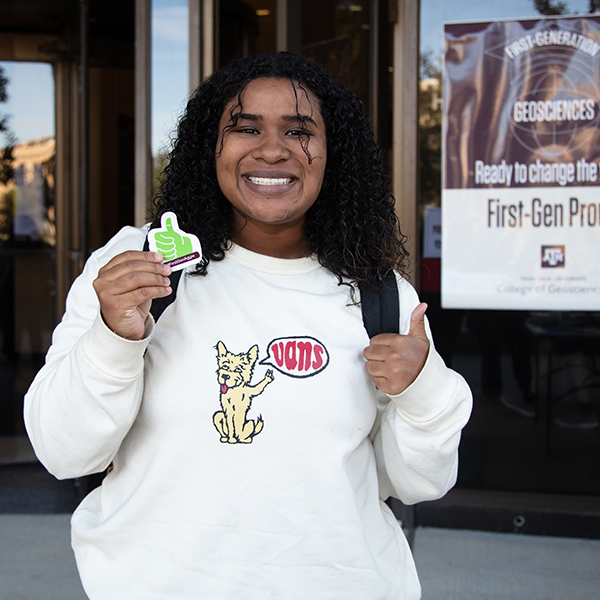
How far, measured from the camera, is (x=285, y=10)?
12.8 feet

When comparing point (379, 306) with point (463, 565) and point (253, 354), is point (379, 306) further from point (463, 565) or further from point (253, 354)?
point (463, 565)

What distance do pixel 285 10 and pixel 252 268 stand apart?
9.03ft

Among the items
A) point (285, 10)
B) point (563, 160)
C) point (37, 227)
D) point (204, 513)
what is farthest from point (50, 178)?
point (204, 513)

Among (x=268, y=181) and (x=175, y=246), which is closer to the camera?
(x=175, y=246)

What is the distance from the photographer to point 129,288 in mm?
1312

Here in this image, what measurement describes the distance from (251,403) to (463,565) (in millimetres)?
2479

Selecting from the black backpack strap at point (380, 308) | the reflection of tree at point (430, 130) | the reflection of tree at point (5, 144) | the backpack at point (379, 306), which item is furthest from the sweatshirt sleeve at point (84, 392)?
the reflection of tree at point (5, 144)

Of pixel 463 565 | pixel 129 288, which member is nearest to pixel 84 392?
pixel 129 288

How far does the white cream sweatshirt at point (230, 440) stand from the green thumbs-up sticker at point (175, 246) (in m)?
0.09

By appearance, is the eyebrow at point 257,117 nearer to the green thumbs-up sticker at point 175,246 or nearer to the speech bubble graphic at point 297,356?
the green thumbs-up sticker at point 175,246

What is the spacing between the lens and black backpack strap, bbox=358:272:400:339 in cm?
161

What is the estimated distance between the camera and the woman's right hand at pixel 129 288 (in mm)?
1312

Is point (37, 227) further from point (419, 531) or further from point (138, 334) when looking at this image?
point (138, 334)

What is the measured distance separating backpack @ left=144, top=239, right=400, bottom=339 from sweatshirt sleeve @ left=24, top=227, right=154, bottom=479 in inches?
8.4
